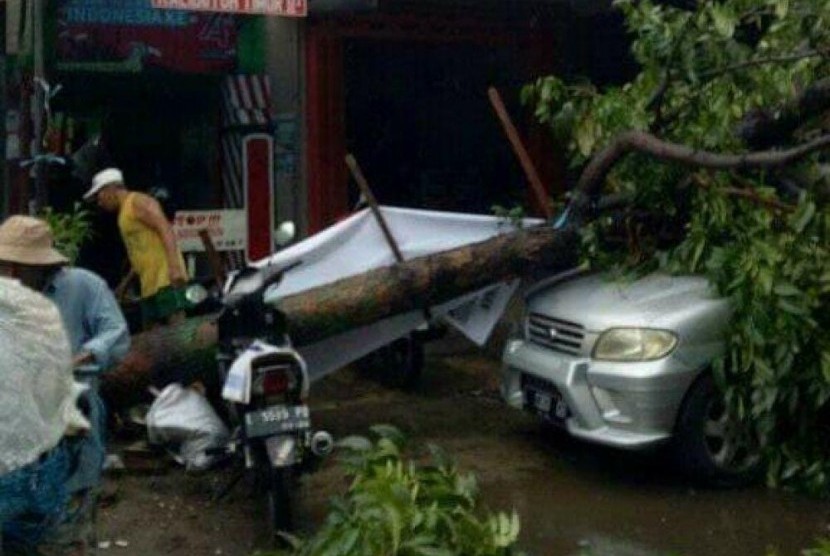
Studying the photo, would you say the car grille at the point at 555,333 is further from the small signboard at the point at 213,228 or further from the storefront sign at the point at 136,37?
the storefront sign at the point at 136,37

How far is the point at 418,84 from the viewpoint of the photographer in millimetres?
14172

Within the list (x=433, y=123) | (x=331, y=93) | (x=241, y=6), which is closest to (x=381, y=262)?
(x=241, y=6)

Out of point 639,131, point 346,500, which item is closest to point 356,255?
point 639,131

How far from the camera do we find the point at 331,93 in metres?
12.7

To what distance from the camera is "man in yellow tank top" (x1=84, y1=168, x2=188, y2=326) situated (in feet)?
31.3

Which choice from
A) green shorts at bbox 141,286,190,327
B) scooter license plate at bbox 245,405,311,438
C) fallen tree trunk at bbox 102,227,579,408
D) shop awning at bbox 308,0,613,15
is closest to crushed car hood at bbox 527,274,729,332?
fallen tree trunk at bbox 102,227,579,408

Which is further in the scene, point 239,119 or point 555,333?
point 239,119

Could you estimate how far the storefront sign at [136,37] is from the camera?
473 inches

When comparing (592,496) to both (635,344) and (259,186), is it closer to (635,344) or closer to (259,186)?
A: (635,344)

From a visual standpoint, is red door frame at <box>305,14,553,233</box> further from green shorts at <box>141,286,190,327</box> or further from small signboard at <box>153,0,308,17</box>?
green shorts at <box>141,286,190,327</box>

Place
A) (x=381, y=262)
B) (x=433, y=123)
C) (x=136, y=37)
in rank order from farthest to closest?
(x=433, y=123) < (x=136, y=37) < (x=381, y=262)

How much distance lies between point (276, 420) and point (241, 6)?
3.53 metres

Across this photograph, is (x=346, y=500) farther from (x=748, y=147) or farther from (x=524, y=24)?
(x=524, y=24)

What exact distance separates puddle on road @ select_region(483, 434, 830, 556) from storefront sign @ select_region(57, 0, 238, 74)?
222 inches
